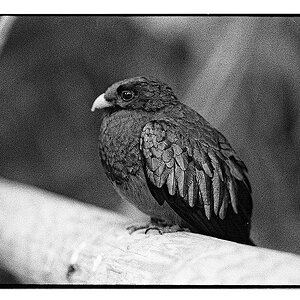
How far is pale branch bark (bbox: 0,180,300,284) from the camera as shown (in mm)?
1187

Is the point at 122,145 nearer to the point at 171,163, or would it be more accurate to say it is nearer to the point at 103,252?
the point at 171,163

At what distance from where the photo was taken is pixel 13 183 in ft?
5.75

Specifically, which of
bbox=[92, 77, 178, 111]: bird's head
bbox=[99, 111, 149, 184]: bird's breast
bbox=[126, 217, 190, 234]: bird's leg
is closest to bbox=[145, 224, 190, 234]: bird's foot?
bbox=[126, 217, 190, 234]: bird's leg

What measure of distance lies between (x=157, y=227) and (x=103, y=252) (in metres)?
0.12

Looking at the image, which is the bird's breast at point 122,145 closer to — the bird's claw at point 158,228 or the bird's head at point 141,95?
the bird's head at point 141,95

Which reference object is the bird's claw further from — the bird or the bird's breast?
the bird's breast

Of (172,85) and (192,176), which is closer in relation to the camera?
(192,176)

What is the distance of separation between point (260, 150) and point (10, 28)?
2.11ft

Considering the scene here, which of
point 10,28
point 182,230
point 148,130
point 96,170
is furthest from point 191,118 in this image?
point 10,28

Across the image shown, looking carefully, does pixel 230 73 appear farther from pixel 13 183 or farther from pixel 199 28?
pixel 13 183

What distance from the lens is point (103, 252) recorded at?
4.47ft

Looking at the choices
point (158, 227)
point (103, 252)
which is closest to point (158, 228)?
point (158, 227)

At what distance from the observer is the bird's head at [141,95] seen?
1.31m

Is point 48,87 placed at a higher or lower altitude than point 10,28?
lower
